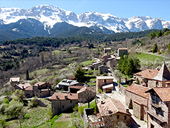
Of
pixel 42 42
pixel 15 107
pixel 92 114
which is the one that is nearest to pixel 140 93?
pixel 92 114

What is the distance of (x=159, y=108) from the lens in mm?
14102

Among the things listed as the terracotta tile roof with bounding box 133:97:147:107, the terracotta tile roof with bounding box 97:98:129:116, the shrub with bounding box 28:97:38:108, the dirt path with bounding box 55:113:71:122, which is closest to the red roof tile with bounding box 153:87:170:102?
the terracotta tile roof with bounding box 133:97:147:107

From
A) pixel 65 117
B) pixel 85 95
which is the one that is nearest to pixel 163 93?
pixel 85 95

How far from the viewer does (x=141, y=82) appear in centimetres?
2905

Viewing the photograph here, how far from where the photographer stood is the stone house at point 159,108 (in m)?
13.2

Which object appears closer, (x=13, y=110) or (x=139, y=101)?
(x=139, y=101)

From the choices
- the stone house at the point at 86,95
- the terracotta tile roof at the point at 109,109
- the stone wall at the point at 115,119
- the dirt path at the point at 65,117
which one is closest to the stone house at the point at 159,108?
the stone wall at the point at 115,119

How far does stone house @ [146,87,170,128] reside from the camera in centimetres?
1323

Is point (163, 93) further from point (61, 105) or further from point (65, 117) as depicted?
point (61, 105)

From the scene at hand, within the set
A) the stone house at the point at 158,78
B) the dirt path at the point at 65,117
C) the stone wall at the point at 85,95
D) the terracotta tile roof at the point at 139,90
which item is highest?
the stone house at the point at 158,78

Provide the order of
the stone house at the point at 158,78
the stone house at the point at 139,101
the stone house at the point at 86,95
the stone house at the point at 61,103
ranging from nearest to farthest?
the stone house at the point at 139,101
the stone house at the point at 158,78
the stone house at the point at 86,95
the stone house at the point at 61,103

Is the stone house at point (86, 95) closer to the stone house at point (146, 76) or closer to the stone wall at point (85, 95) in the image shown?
the stone wall at point (85, 95)

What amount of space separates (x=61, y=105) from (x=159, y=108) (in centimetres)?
2240

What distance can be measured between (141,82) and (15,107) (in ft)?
104
